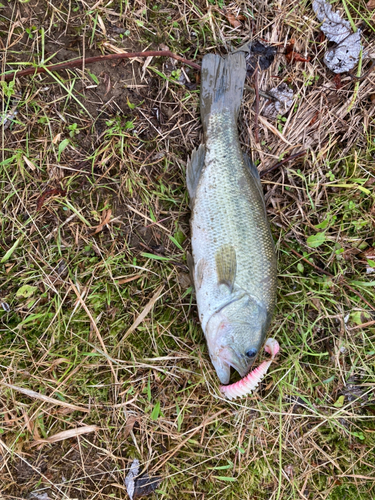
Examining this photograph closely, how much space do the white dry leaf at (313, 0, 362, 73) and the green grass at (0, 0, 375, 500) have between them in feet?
0.30

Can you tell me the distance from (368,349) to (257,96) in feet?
8.20

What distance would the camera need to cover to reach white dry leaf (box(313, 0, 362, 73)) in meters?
2.95

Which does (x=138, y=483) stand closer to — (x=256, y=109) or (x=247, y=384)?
(x=247, y=384)

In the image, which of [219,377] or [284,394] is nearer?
[219,377]

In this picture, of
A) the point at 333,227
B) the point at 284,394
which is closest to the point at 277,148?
the point at 333,227

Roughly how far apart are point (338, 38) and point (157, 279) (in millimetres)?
2694

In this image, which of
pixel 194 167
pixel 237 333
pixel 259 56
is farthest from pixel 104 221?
pixel 259 56

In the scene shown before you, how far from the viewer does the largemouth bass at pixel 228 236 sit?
2619mm

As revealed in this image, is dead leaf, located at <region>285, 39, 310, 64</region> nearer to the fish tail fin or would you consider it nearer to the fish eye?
the fish tail fin

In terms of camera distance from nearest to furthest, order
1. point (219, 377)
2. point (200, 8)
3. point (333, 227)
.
Answer: point (219, 377)
point (200, 8)
point (333, 227)

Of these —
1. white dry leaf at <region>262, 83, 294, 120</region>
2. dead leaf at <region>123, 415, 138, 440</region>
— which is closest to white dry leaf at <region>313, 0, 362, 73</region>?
white dry leaf at <region>262, 83, 294, 120</region>

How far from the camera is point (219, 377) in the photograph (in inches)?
107

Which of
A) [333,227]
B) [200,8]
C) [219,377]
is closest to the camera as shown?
[219,377]

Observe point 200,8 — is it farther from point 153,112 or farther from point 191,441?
point 191,441
